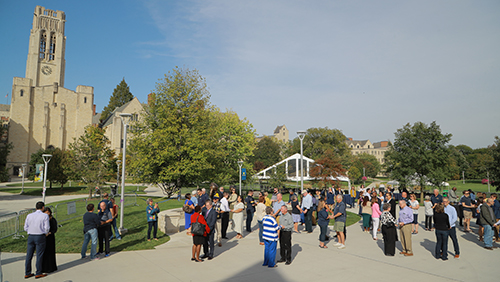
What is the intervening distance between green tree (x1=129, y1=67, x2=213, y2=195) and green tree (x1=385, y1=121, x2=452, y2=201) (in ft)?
68.4

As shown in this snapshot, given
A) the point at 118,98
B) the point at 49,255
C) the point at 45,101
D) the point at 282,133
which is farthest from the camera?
the point at 282,133

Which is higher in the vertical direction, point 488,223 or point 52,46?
point 52,46

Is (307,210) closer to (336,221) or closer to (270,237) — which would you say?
(336,221)

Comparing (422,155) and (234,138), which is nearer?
(422,155)

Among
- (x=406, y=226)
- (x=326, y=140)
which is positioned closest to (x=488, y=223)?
(x=406, y=226)

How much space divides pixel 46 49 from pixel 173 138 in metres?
76.4

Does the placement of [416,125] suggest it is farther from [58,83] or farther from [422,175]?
[58,83]

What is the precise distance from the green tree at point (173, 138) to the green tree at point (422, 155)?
20855mm

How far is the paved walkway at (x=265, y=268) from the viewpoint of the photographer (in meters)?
7.45

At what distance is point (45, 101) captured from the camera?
226ft

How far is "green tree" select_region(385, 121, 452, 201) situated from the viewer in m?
30.2

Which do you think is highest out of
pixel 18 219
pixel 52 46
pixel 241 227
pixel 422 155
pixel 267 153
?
pixel 52 46


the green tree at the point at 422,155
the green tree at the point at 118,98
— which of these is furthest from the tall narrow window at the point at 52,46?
the green tree at the point at 422,155

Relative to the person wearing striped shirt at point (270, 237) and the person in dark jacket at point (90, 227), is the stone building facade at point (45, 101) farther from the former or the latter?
the person wearing striped shirt at point (270, 237)
